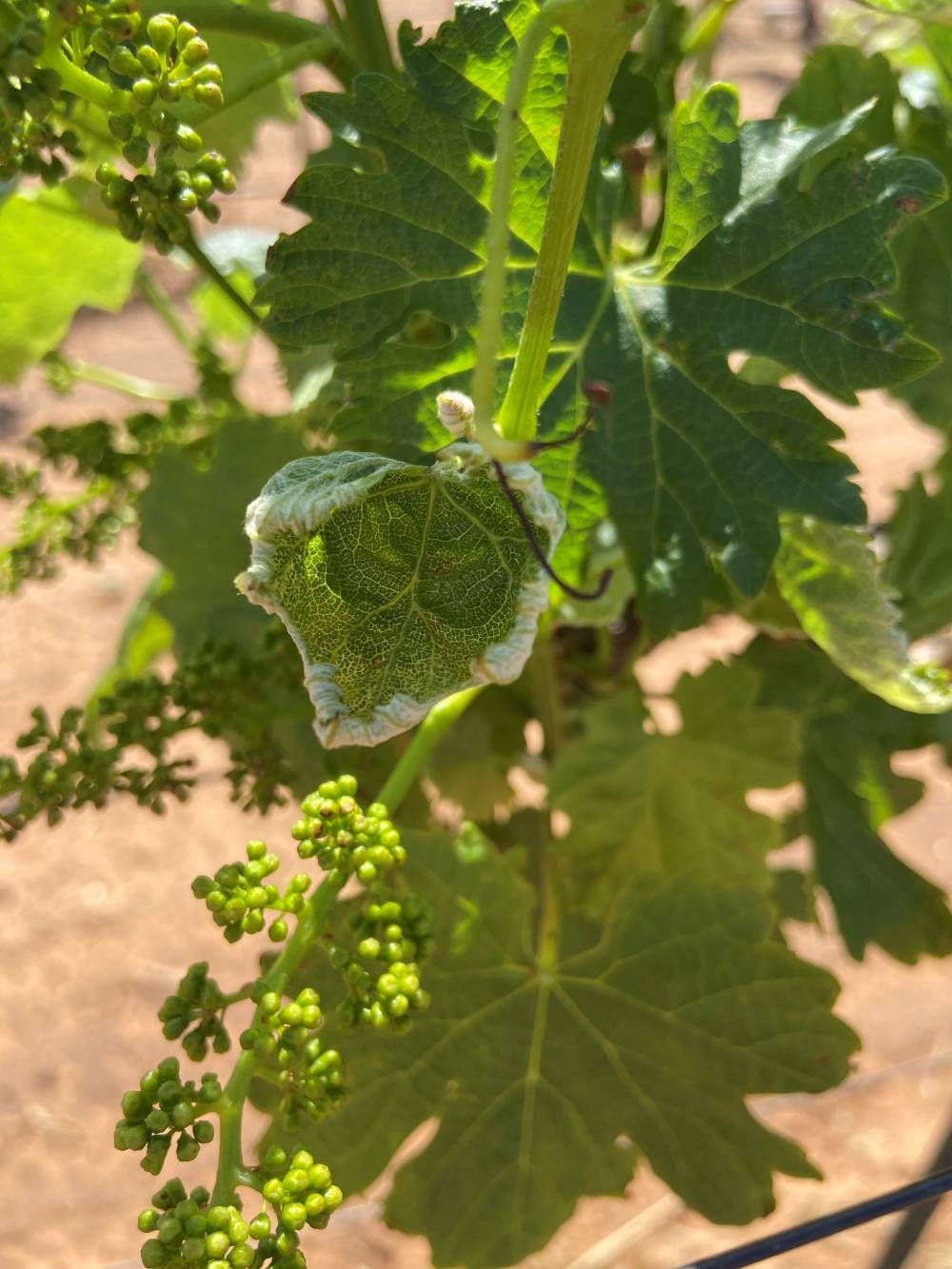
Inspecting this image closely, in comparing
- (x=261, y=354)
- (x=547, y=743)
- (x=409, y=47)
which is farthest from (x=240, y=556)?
(x=261, y=354)

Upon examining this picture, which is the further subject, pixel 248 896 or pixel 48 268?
pixel 48 268

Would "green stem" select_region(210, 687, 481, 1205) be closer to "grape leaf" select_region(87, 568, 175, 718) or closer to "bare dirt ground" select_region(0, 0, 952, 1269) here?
"grape leaf" select_region(87, 568, 175, 718)

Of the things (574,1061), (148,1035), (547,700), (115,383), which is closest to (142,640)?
(115,383)

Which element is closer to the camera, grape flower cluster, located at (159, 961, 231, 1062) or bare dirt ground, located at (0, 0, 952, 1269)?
grape flower cluster, located at (159, 961, 231, 1062)

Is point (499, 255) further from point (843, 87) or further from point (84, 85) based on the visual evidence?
point (843, 87)

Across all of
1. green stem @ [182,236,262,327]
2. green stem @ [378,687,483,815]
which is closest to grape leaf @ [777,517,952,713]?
green stem @ [378,687,483,815]

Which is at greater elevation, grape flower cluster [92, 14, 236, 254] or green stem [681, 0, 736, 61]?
green stem [681, 0, 736, 61]
